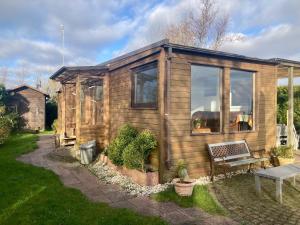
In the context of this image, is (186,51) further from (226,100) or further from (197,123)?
(226,100)

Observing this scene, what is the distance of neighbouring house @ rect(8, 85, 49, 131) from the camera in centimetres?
2114

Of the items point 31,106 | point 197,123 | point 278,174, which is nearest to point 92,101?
point 197,123

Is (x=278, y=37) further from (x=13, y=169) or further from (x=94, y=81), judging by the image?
(x=13, y=169)

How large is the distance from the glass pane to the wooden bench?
2018 millimetres

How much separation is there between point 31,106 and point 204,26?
54.0 feet

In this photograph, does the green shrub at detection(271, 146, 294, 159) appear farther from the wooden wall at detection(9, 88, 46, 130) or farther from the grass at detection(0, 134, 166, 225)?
the wooden wall at detection(9, 88, 46, 130)

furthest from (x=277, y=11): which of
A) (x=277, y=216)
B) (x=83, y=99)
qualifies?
(x=277, y=216)

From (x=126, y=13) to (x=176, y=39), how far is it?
9469mm

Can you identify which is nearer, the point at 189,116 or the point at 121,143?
the point at 189,116

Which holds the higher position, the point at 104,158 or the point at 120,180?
the point at 104,158

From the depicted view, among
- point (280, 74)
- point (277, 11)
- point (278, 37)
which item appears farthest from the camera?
point (278, 37)

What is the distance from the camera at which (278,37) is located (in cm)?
2312

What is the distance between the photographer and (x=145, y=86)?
7.44 meters

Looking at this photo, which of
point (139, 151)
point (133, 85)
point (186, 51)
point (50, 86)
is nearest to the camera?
point (139, 151)
